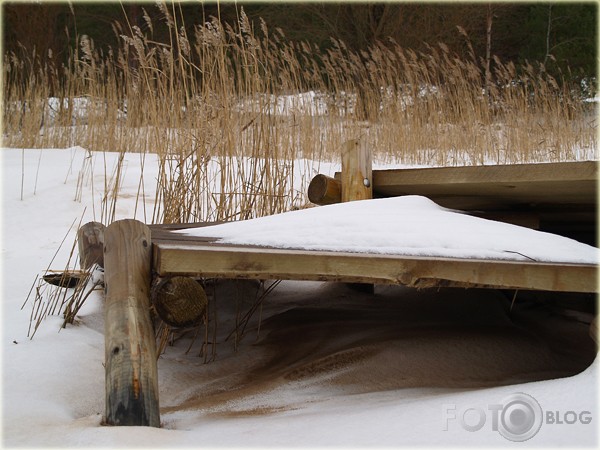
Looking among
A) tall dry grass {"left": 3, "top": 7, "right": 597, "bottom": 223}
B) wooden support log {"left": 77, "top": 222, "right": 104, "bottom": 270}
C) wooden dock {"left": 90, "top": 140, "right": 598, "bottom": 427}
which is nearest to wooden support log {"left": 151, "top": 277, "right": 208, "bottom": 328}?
wooden dock {"left": 90, "top": 140, "right": 598, "bottom": 427}

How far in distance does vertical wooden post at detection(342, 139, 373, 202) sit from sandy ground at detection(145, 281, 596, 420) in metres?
0.39

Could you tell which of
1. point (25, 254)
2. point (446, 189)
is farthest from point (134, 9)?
point (446, 189)

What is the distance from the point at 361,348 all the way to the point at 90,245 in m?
0.98

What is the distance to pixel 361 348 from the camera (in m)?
1.93

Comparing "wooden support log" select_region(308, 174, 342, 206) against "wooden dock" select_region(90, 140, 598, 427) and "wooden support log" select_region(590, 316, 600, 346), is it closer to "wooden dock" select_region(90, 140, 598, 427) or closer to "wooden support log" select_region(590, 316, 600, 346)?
"wooden dock" select_region(90, 140, 598, 427)

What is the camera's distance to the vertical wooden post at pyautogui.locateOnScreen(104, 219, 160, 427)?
A: 4.56 feet

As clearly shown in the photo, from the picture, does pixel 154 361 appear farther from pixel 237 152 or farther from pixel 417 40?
pixel 417 40

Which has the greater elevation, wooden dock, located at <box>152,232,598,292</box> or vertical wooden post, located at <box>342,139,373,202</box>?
vertical wooden post, located at <box>342,139,373,202</box>

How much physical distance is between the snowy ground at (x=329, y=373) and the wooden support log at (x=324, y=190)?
1.13 feet

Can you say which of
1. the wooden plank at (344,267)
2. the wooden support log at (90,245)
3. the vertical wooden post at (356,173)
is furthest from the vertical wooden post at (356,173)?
the wooden plank at (344,267)

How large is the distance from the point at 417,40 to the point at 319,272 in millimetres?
9092

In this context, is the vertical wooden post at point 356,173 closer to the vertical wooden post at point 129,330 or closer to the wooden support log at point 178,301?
the wooden support log at point 178,301

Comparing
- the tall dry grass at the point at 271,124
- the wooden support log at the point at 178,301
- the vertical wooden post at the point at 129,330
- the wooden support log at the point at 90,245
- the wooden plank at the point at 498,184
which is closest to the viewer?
the vertical wooden post at the point at 129,330

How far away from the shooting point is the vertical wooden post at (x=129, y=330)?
4.56ft
